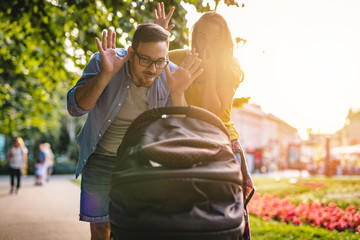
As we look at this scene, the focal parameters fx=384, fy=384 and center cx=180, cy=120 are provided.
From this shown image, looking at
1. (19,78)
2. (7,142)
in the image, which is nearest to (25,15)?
(19,78)

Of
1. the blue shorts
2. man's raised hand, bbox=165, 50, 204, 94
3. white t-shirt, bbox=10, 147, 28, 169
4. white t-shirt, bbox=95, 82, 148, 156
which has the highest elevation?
man's raised hand, bbox=165, 50, 204, 94

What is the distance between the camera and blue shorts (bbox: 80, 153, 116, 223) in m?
2.60

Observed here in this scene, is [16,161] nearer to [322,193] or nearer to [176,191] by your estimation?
[322,193]

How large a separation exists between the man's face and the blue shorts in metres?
0.65

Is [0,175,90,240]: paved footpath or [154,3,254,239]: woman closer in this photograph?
[154,3,254,239]: woman

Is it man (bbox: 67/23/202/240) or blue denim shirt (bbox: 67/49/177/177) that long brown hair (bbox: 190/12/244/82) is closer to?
man (bbox: 67/23/202/240)

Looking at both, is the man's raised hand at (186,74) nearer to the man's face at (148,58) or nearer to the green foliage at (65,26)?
the man's face at (148,58)

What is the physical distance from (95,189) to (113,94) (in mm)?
665

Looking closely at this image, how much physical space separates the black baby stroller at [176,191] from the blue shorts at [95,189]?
92cm

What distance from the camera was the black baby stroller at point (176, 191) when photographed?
1.56m

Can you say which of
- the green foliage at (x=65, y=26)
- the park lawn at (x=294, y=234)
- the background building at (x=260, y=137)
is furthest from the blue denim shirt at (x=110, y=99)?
the background building at (x=260, y=137)

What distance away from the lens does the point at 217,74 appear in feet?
7.99

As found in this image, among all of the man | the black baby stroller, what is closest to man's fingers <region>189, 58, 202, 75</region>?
the man

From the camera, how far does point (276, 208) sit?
26.5 ft
